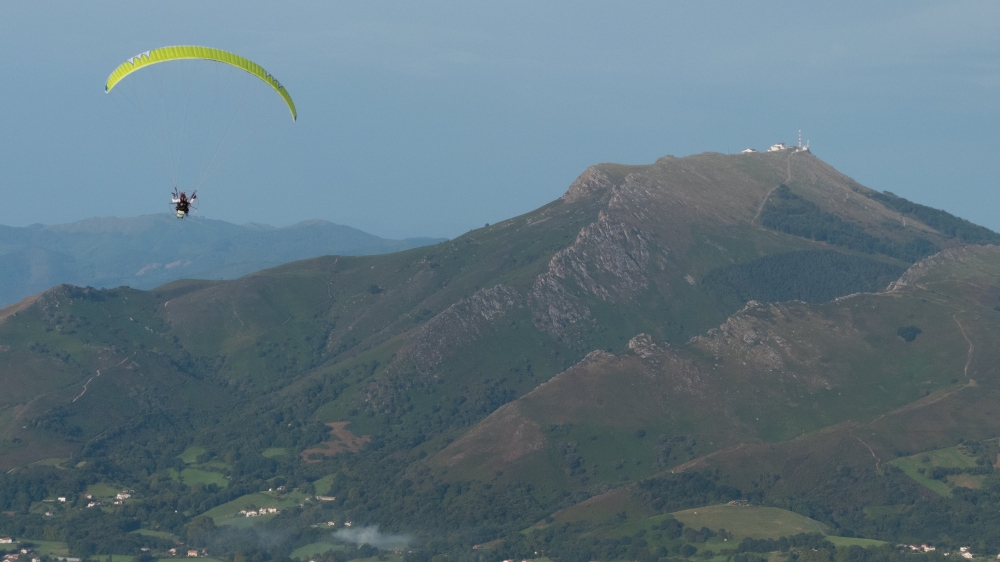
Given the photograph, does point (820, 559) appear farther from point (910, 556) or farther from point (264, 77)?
point (264, 77)

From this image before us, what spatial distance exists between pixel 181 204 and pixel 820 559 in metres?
102

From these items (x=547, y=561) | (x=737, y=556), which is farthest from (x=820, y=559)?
(x=547, y=561)

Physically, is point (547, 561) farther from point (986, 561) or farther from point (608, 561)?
point (986, 561)

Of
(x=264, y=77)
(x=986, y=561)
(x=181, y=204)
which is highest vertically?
(x=264, y=77)

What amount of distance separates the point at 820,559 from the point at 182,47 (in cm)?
11225

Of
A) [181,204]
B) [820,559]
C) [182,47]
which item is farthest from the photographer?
[820,559]

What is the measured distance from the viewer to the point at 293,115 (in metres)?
141

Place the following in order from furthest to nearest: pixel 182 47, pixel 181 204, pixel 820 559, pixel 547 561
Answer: pixel 547 561
pixel 820 559
pixel 181 204
pixel 182 47

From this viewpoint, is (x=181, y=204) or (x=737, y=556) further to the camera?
(x=737, y=556)

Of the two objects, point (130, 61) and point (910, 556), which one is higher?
point (130, 61)

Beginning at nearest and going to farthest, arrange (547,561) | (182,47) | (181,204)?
(182,47), (181,204), (547,561)

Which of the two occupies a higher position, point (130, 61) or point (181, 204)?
point (130, 61)

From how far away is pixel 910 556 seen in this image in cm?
19012

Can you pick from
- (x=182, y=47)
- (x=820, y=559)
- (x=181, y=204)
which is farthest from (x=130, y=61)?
(x=820, y=559)
